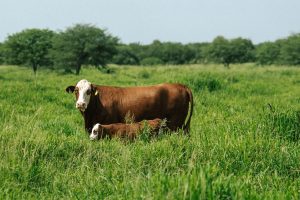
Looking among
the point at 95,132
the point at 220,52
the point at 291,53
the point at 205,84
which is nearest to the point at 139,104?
the point at 95,132

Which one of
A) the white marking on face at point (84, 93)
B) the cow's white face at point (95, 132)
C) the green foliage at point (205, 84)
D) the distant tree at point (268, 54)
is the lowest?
the cow's white face at point (95, 132)

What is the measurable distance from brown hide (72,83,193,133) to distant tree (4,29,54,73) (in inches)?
1661

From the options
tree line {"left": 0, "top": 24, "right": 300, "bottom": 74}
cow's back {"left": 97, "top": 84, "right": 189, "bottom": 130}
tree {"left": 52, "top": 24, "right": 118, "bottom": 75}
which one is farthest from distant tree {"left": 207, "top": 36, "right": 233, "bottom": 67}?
cow's back {"left": 97, "top": 84, "right": 189, "bottom": 130}

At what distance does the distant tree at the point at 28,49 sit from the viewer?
2035 inches

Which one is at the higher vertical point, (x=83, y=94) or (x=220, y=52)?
(x=220, y=52)

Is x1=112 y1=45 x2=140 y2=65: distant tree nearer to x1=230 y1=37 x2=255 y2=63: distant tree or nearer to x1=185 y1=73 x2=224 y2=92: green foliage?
x1=230 y1=37 x2=255 y2=63: distant tree

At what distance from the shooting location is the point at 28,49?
52781 mm

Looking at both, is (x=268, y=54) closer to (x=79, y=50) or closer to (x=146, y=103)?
(x=79, y=50)

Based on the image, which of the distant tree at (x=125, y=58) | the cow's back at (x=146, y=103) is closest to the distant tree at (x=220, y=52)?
the distant tree at (x=125, y=58)

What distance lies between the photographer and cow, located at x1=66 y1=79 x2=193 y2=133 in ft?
27.2

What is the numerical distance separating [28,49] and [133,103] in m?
46.9

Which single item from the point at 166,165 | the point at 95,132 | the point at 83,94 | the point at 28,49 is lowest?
the point at 95,132

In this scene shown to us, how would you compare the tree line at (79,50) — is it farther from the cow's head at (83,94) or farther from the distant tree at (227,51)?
the cow's head at (83,94)

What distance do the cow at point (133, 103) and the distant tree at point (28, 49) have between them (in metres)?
42.2
